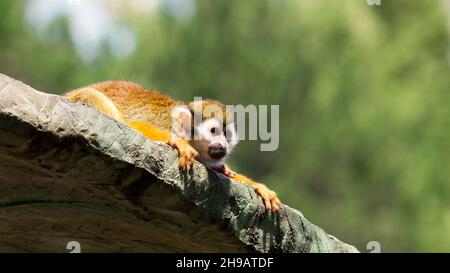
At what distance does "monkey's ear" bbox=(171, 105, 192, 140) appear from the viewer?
10.3 ft

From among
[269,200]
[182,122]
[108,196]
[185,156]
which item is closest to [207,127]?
[182,122]

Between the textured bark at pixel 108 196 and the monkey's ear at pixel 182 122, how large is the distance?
0.95 metres

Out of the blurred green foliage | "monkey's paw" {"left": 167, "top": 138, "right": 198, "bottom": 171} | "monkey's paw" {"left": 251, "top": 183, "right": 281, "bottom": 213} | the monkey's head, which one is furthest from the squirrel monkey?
the blurred green foliage

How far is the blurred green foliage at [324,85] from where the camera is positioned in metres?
8.86

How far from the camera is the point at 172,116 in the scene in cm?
321

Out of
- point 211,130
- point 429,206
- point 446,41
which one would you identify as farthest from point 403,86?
point 211,130

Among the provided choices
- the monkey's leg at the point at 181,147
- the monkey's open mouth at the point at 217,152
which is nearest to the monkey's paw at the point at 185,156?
the monkey's leg at the point at 181,147

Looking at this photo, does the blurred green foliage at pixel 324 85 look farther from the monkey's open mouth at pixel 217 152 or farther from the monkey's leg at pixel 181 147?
the monkey's leg at pixel 181 147

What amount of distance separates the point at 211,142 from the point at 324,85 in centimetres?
663

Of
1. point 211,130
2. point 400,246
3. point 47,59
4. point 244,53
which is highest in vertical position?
point 244,53
